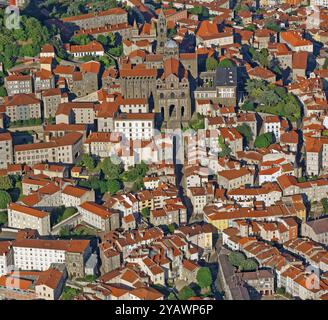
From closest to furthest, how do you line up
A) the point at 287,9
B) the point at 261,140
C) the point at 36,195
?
1. the point at 36,195
2. the point at 261,140
3. the point at 287,9

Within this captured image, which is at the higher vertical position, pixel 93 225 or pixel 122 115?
pixel 122 115

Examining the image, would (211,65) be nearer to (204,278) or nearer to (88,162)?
(88,162)

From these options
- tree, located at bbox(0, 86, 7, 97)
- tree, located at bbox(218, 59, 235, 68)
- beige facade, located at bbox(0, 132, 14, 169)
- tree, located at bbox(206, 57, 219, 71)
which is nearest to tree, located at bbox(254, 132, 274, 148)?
tree, located at bbox(218, 59, 235, 68)

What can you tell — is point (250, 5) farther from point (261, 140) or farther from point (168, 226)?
point (168, 226)

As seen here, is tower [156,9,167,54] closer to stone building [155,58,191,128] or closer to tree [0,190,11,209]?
stone building [155,58,191,128]

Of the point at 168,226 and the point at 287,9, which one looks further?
the point at 287,9

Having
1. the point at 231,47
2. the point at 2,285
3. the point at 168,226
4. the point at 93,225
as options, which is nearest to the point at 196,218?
the point at 168,226

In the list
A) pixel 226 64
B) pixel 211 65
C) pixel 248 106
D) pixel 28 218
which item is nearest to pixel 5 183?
pixel 28 218
